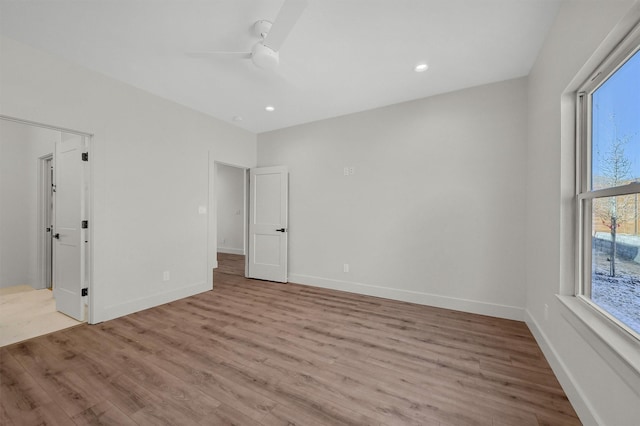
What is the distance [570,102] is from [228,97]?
11.6ft

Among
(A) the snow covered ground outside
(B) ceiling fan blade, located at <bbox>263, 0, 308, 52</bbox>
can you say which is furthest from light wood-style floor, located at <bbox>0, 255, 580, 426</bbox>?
(B) ceiling fan blade, located at <bbox>263, 0, 308, 52</bbox>

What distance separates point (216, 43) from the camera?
2.33m

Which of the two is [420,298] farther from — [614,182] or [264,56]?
[264,56]

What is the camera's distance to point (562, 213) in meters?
1.82

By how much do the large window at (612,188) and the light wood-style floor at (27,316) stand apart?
15.1 feet

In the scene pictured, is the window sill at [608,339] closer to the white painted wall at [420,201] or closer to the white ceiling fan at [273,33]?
the white painted wall at [420,201]

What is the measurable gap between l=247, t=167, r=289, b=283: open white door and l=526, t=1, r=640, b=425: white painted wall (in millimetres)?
3369

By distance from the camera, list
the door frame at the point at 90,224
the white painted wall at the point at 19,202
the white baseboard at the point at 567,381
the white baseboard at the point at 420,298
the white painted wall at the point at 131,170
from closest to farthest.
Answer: the white baseboard at the point at 567,381
the white painted wall at the point at 131,170
the door frame at the point at 90,224
the white baseboard at the point at 420,298
the white painted wall at the point at 19,202

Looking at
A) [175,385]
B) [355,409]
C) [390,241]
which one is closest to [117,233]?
[175,385]

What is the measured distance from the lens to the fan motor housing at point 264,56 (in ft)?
6.95

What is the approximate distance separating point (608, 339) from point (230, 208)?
7734 millimetres

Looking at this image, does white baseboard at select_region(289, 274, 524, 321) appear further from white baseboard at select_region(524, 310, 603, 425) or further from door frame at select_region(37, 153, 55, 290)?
door frame at select_region(37, 153, 55, 290)

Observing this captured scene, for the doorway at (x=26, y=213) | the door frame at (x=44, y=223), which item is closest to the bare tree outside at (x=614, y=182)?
the doorway at (x=26, y=213)

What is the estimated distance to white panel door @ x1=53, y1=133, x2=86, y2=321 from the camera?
2.85 m
